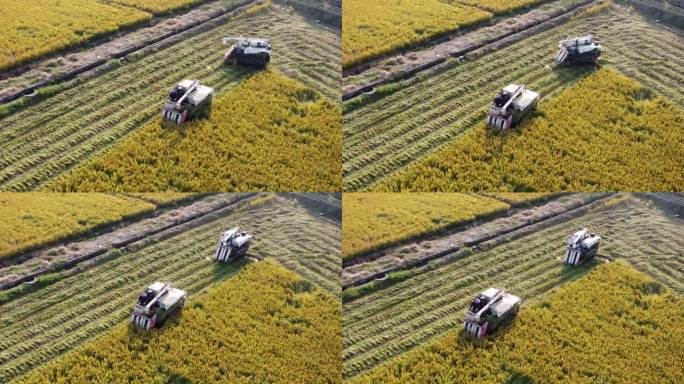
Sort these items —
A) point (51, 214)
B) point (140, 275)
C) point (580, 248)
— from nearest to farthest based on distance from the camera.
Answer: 1. point (140, 275)
2. point (580, 248)
3. point (51, 214)

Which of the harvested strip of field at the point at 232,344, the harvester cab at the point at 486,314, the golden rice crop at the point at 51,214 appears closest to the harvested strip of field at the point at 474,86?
the harvested strip of field at the point at 232,344

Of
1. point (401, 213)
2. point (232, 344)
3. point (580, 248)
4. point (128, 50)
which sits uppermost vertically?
point (128, 50)

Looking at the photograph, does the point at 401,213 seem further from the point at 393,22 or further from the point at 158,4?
the point at 158,4

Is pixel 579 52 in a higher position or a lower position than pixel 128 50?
higher

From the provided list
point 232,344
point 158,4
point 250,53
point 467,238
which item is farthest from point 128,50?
point 467,238

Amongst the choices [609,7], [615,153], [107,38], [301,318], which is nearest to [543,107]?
[615,153]

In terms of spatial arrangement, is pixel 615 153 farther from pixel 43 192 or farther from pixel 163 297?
pixel 43 192
